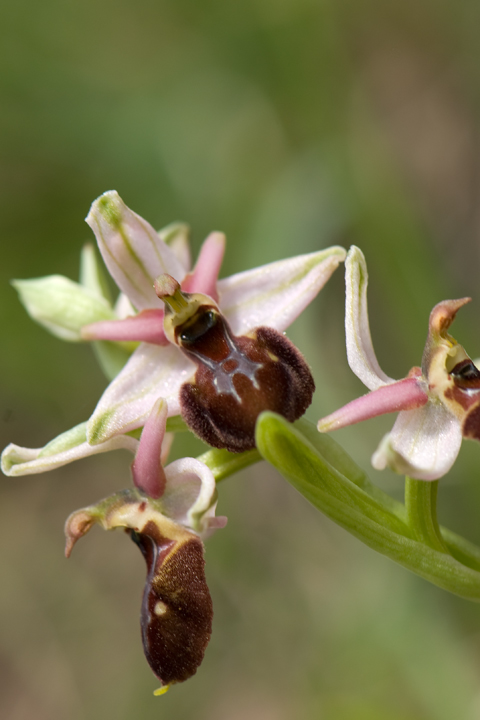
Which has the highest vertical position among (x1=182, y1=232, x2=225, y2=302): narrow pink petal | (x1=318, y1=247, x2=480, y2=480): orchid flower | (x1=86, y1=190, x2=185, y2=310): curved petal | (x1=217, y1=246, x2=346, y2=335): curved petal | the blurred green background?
(x1=86, y1=190, x2=185, y2=310): curved petal

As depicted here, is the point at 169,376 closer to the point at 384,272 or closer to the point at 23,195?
the point at 384,272

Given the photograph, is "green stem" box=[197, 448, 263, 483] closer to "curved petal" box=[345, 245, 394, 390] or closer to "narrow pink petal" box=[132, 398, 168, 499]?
"narrow pink petal" box=[132, 398, 168, 499]

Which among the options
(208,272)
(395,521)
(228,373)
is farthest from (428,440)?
(208,272)

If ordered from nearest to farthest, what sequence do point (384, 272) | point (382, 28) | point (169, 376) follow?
point (169, 376)
point (384, 272)
point (382, 28)

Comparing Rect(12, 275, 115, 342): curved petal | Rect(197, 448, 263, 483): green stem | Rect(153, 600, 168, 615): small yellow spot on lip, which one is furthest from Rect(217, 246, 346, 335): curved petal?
Rect(153, 600, 168, 615): small yellow spot on lip

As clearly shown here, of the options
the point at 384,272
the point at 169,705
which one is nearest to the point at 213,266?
the point at 384,272
